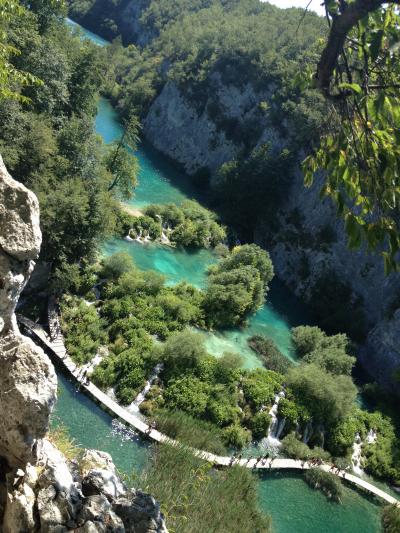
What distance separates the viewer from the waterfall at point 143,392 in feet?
82.7

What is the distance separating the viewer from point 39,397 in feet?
30.9

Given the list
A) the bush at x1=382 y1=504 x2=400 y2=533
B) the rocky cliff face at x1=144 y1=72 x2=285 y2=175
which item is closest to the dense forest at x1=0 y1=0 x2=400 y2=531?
the bush at x1=382 y1=504 x2=400 y2=533

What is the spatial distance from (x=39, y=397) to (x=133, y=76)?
93.8 m

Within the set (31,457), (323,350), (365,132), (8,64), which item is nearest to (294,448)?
(323,350)

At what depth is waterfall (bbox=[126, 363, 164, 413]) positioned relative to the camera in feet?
82.7

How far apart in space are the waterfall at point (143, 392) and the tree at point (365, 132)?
72.6 feet

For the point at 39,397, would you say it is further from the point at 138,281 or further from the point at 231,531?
the point at 138,281

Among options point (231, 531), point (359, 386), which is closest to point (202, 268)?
point (359, 386)

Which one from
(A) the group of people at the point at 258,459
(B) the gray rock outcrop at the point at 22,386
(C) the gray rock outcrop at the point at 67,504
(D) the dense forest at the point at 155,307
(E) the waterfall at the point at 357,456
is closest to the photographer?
(B) the gray rock outcrop at the point at 22,386

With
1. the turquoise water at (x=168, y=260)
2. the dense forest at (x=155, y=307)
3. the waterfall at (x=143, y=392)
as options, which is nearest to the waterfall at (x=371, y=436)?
the dense forest at (x=155, y=307)

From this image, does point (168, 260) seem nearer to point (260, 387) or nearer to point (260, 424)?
point (260, 387)

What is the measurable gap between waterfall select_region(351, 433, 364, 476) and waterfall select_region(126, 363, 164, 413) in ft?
44.2

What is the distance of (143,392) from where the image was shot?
86.3 feet

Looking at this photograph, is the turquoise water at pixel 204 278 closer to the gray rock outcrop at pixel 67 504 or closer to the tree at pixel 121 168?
the tree at pixel 121 168
